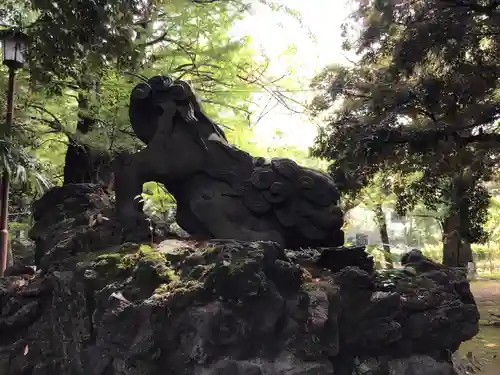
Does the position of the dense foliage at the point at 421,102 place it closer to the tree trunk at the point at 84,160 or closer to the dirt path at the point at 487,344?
the dirt path at the point at 487,344

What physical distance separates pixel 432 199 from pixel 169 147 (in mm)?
5094

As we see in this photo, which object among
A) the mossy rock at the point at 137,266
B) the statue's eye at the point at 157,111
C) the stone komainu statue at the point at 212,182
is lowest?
the mossy rock at the point at 137,266

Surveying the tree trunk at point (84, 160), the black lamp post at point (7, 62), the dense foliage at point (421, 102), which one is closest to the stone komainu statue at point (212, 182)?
the black lamp post at point (7, 62)

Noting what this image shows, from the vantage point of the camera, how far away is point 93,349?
3.08 meters

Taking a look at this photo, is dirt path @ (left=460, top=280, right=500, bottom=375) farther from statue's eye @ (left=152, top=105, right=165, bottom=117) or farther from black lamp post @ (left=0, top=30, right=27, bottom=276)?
black lamp post @ (left=0, top=30, right=27, bottom=276)

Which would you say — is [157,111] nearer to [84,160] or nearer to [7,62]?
[7,62]

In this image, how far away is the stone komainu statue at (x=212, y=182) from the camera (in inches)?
153

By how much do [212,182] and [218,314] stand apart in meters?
1.74

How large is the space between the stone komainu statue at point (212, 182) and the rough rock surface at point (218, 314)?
0.44 metres

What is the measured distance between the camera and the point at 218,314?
8.63 feet

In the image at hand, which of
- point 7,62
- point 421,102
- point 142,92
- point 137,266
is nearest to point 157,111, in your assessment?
point 142,92

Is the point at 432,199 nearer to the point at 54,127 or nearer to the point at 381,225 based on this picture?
the point at 54,127

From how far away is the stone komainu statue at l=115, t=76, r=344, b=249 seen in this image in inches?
153

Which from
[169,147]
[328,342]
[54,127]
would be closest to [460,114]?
[169,147]
